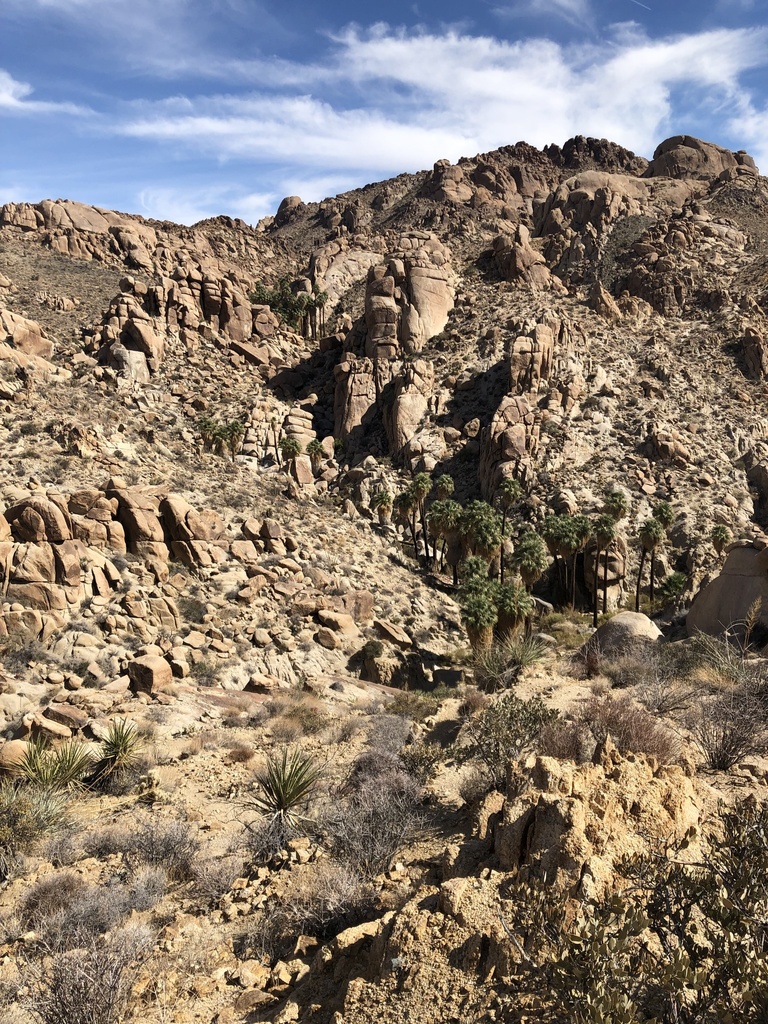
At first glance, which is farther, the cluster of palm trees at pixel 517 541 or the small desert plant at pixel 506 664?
the cluster of palm trees at pixel 517 541

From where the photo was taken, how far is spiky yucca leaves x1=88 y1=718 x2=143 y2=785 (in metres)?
12.0

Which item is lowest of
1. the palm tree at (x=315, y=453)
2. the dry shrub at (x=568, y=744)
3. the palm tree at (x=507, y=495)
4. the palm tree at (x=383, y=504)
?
the dry shrub at (x=568, y=744)

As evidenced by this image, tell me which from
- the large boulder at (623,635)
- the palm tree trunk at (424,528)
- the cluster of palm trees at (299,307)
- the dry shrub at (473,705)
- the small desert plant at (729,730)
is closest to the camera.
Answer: the small desert plant at (729,730)

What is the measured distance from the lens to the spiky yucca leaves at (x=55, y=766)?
10.9 metres

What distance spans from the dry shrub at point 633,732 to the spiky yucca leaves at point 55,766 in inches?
382


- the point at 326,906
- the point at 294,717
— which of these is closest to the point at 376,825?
the point at 326,906

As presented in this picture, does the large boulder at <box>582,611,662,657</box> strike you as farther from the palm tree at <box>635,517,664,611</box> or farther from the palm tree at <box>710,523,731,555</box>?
the palm tree at <box>710,523,731,555</box>

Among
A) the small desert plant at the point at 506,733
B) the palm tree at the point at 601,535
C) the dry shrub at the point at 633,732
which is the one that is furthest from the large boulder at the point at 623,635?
the palm tree at the point at 601,535

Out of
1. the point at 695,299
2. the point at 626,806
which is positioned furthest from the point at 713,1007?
the point at 695,299

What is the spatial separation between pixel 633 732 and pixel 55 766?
10445 millimetres

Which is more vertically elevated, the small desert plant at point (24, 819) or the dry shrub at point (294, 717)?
the small desert plant at point (24, 819)

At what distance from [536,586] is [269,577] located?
79.4ft

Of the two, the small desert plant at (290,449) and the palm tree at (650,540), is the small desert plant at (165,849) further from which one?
the small desert plant at (290,449)

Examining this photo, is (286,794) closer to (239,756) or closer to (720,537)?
(239,756)
